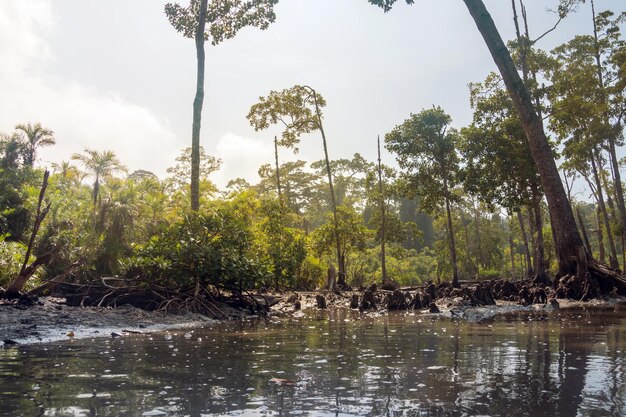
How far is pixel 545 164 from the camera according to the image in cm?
1554

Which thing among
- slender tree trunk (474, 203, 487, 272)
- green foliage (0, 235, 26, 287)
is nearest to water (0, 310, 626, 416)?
green foliage (0, 235, 26, 287)

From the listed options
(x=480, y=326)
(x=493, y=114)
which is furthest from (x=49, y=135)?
(x=480, y=326)

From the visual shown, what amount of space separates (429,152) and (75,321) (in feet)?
78.5

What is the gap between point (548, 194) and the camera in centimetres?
1573

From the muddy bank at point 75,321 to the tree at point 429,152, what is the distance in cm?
2045

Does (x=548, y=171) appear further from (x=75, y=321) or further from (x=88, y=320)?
(x=75, y=321)

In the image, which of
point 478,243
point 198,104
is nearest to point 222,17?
point 198,104

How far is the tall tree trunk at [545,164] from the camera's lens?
50.9ft

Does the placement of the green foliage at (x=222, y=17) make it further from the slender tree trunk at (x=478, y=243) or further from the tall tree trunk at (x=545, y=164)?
the slender tree trunk at (x=478, y=243)

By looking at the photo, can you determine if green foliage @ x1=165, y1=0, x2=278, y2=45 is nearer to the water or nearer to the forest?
the forest

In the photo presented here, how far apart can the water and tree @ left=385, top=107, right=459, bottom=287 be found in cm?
2257

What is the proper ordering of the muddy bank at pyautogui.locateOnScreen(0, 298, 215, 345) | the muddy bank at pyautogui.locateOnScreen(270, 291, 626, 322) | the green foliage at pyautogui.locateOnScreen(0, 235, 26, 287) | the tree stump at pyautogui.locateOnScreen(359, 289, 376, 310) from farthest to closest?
the tree stump at pyautogui.locateOnScreen(359, 289, 376, 310), the muddy bank at pyautogui.locateOnScreen(270, 291, 626, 322), the green foliage at pyautogui.locateOnScreen(0, 235, 26, 287), the muddy bank at pyautogui.locateOnScreen(0, 298, 215, 345)

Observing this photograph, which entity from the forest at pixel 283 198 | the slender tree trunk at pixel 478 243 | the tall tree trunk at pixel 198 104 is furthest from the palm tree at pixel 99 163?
the slender tree trunk at pixel 478 243

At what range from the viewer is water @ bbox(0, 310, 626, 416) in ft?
10.9
